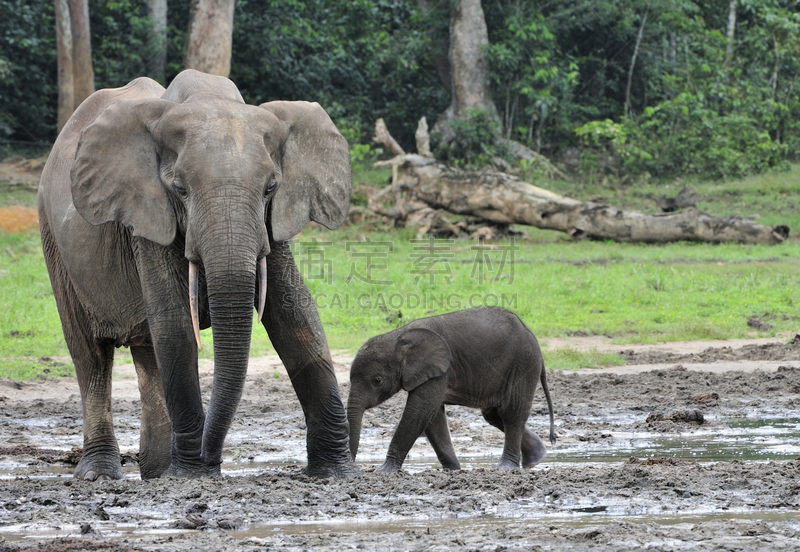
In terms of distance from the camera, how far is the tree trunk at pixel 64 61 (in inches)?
812

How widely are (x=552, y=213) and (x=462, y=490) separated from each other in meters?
14.2

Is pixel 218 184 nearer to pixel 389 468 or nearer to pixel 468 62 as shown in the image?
pixel 389 468

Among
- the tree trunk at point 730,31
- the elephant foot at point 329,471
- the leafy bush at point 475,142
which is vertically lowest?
the elephant foot at point 329,471

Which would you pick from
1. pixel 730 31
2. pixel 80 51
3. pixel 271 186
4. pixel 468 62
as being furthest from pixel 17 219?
pixel 730 31

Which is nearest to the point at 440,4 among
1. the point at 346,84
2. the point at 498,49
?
the point at 498,49

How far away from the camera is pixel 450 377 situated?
7.23m

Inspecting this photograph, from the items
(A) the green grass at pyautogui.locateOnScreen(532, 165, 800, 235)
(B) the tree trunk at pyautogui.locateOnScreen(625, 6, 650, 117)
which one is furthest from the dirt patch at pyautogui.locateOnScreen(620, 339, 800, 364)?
(B) the tree trunk at pyautogui.locateOnScreen(625, 6, 650, 117)

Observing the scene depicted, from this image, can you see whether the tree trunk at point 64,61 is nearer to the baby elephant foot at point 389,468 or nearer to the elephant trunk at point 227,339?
the baby elephant foot at point 389,468

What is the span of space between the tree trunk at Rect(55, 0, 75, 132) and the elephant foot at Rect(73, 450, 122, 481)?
15.2 metres

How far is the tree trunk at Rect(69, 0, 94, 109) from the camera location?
20.8 m

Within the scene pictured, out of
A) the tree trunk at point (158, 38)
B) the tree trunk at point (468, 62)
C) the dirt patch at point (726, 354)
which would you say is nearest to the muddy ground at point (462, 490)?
the dirt patch at point (726, 354)

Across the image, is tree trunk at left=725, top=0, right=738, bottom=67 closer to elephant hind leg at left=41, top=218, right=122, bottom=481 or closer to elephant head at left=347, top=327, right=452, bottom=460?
elephant head at left=347, top=327, right=452, bottom=460

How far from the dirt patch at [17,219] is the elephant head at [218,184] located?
1303 cm

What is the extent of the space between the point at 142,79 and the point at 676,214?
43.7 feet
